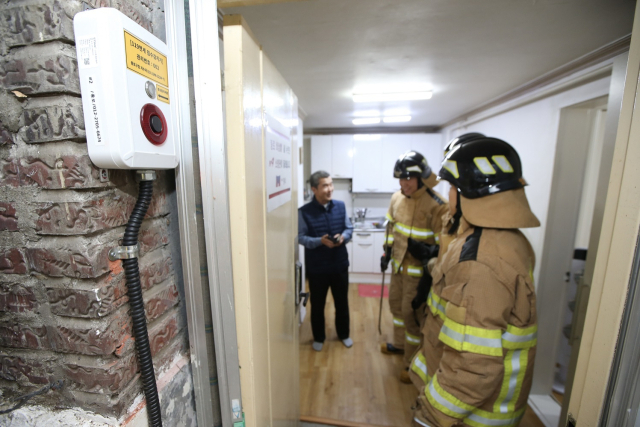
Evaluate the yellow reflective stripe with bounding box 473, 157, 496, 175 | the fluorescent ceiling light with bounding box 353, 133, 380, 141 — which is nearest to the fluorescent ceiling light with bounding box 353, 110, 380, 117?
the fluorescent ceiling light with bounding box 353, 133, 380, 141

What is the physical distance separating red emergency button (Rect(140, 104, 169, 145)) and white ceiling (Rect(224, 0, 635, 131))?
2.33 feet

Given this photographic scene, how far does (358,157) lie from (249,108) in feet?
11.6

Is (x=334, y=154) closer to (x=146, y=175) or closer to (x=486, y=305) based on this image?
(x=486, y=305)

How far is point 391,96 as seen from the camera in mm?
2207

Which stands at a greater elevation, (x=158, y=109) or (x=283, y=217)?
(x=158, y=109)

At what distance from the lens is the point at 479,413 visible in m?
1.04

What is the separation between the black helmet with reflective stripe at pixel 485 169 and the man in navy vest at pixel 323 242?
1212mm

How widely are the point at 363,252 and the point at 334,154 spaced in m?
1.53

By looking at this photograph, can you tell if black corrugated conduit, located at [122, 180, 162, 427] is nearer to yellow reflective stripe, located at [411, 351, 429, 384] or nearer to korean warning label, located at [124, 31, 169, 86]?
korean warning label, located at [124, 31, 169, 86]

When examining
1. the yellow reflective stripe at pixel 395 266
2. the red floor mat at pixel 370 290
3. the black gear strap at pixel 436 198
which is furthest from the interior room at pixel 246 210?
the red floor mat at pixel 370 290

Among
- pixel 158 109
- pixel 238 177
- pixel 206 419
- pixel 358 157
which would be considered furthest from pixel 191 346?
pixel 358 157

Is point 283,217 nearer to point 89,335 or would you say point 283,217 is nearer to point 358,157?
point 89,335

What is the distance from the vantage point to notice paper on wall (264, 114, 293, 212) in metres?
0.78

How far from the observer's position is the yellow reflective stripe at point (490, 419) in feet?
3.36
